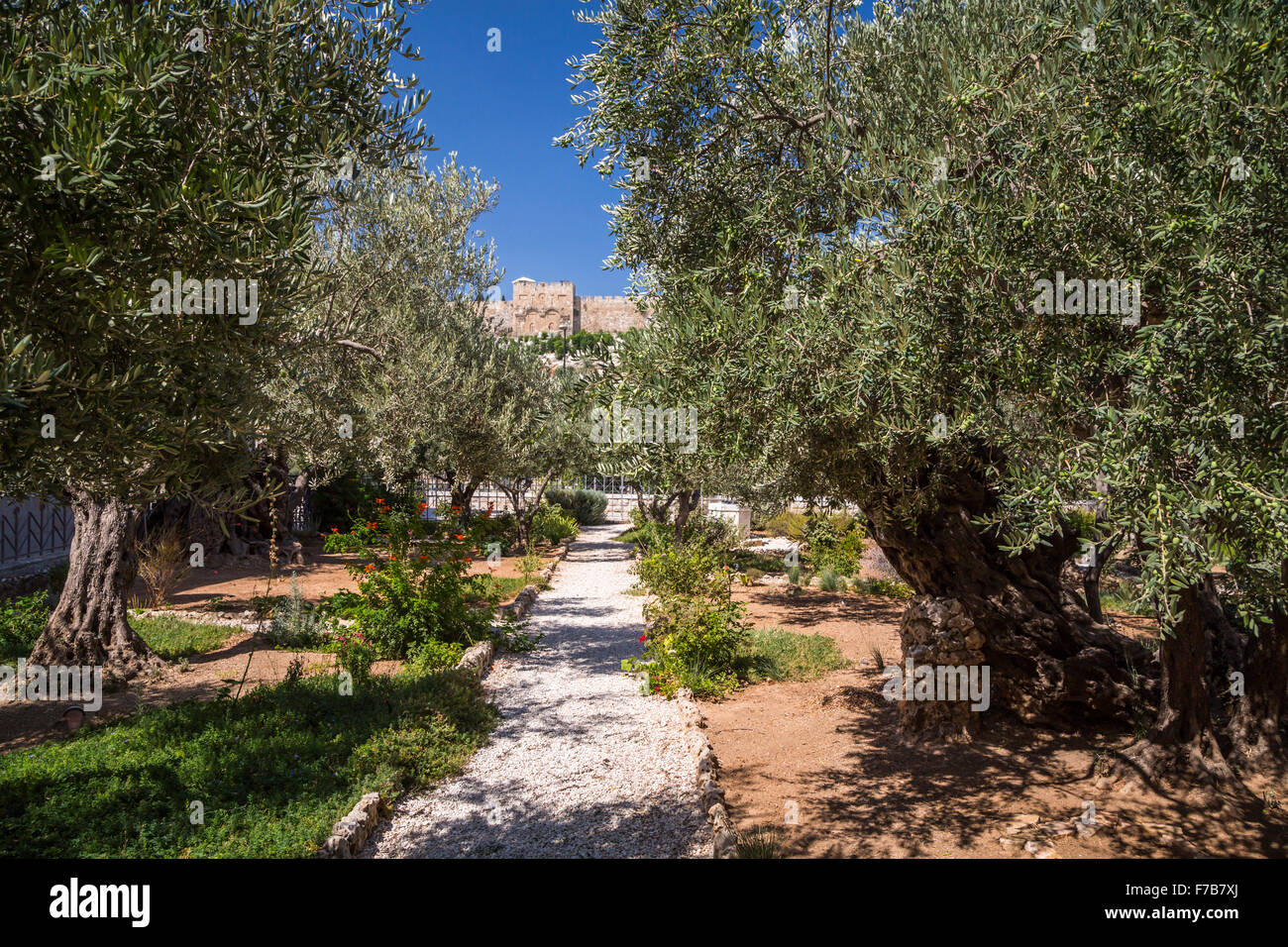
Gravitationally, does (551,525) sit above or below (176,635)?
above

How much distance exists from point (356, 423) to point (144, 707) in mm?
6544

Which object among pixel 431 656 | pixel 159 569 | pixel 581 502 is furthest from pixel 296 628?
pixel 581 502

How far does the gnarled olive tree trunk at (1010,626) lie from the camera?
22.1 feet

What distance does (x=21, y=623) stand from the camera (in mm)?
10219

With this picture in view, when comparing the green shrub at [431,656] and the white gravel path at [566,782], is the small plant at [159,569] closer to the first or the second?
the green shrub at [431,656]

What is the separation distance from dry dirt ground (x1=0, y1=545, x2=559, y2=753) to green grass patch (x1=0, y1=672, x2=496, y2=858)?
715 mm

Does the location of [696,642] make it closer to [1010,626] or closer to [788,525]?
[1010,626]

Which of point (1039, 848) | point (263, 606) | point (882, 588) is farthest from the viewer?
point (882, 588)

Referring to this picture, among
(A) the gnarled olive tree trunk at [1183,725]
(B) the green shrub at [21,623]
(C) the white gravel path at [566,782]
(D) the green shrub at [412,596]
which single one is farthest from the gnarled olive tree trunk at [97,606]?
(A) the gnarled olive tree trunk at [1183,725]

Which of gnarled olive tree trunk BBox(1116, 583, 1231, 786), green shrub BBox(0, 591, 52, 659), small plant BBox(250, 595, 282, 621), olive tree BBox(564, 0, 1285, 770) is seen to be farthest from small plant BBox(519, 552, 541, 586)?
gnarled olive tree trunk BBox(1116, 583, 1231, 786)

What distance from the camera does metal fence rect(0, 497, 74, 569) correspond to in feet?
48.9

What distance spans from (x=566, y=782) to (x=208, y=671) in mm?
5705

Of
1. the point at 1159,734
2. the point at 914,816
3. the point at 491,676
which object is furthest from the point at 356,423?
the point at 1159,734

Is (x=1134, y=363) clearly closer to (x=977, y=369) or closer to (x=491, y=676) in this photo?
(x=977, y=369)
